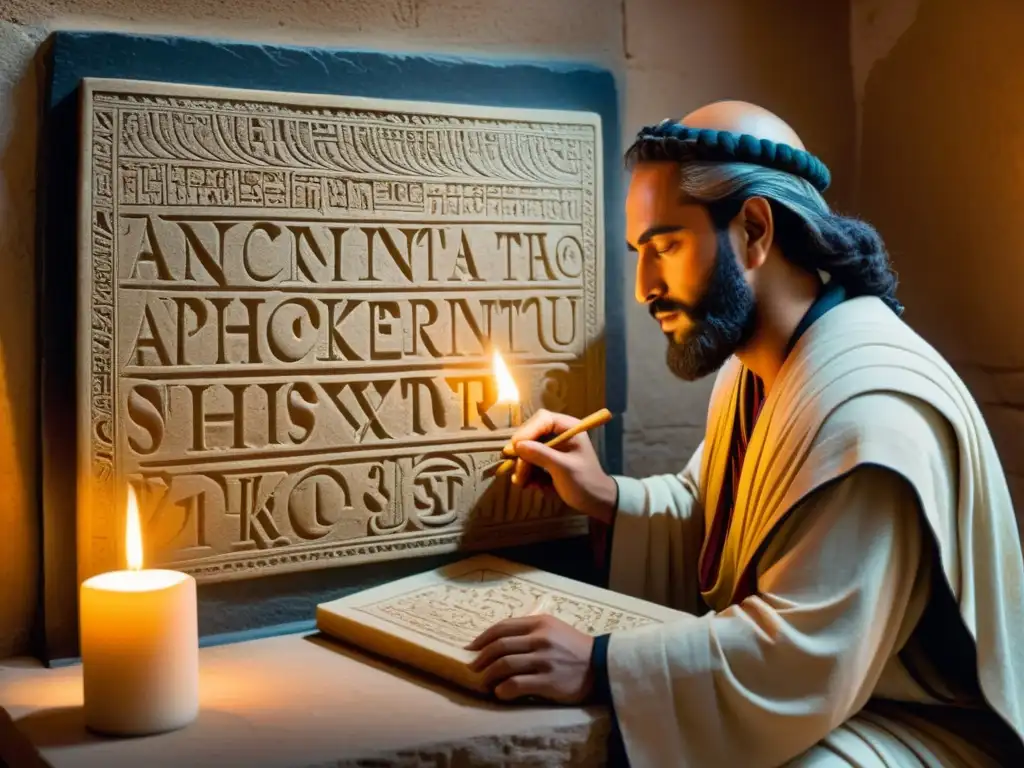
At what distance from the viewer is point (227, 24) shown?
1.89 m

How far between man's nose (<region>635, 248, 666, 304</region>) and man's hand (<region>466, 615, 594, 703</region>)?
0.60 m

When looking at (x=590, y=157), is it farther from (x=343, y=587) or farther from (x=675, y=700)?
(x=675, y=700)

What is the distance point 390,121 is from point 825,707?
3.91ft

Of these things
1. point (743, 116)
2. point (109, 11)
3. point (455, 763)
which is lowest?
point (455, 763)

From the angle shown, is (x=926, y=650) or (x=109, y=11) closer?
(x=926, y=650)

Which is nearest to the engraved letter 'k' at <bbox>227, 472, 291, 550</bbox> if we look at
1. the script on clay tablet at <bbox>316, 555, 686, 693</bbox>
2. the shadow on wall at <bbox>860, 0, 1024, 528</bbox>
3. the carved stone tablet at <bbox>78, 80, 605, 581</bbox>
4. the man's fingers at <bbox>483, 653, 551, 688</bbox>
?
the carved stone tablet at <bbox>78, 80, 605, 581</bbox>

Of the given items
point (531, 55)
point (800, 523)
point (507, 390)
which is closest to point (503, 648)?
point (800, 523)

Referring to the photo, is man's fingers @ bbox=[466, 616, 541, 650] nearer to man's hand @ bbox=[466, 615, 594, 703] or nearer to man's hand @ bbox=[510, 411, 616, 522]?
man's hand @ bbox=[466, 615, 594, 703]

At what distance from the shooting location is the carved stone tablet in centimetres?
178

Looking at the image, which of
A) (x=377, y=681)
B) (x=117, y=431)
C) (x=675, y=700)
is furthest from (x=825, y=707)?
(x=117, y=431)

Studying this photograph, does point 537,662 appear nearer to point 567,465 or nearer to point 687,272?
point 567,465

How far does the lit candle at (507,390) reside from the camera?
204cm

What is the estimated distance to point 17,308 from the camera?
1766mm

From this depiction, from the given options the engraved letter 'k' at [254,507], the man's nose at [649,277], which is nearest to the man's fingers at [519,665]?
the engraved letter 'k' at [254,507]
